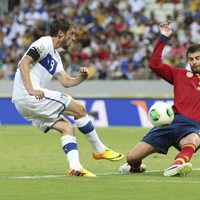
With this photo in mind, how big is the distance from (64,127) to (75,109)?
449mm

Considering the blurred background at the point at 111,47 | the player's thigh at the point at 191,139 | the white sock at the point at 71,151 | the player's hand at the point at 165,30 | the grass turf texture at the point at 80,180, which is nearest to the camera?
the grass turf texture at the point at 80,180

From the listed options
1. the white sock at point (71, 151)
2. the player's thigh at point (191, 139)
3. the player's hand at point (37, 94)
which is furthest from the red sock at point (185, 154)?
the player's hand at point (37, 94)

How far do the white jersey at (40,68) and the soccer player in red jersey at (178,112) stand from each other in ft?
4.44

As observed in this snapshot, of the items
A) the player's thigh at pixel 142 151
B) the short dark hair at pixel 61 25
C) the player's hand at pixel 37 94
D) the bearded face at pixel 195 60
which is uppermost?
the short dark hair at pixel 61 25

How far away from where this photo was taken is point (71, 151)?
10.4 meters

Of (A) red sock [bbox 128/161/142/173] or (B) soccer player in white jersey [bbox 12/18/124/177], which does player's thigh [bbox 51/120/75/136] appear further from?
(A) red sock [bbox 128/161/142/173]

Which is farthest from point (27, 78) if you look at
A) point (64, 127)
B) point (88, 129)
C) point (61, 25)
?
point (88, 129)

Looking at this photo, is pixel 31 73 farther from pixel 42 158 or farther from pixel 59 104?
pixel 42 158

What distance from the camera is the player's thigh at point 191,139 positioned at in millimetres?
10531

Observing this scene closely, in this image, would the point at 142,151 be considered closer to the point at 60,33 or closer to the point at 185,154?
the point at 185,154

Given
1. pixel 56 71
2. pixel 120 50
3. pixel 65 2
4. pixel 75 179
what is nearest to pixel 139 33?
pixel 120 50

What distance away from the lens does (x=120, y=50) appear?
27.7 metres

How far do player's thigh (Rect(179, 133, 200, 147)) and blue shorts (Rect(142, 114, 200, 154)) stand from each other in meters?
0.05

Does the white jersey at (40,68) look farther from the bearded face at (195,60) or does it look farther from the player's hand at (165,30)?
the bearded face at (195,60)
